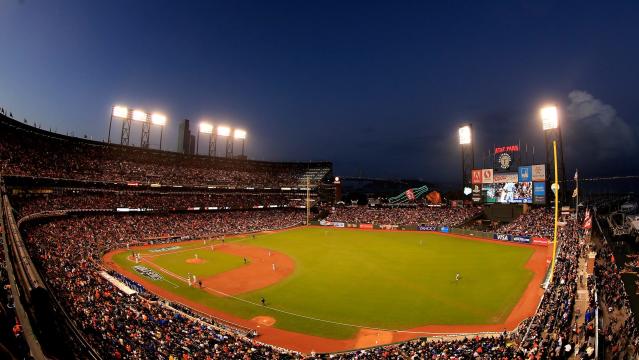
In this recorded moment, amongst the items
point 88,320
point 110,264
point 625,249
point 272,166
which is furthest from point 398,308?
point 272,166

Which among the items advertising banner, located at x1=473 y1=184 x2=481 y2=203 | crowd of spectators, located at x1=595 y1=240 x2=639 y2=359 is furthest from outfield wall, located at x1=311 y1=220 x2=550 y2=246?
crowd of spectators, located at x1=595 y1=240 x2=639 y2=359

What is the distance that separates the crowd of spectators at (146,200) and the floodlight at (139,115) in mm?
14237

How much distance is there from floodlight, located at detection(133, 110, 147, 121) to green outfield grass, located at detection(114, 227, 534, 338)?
99.1ft

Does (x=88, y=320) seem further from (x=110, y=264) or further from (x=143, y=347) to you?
(x=110, y=264)

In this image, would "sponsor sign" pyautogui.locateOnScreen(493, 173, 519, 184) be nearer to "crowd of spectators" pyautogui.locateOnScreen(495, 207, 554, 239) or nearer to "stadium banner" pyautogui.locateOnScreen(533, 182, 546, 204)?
"stadium banner" pyautogui.locateOnScreen(533, 182, 546, 204)

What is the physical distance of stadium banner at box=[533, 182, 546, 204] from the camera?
54.4 meters

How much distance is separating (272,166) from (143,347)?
8569 cm

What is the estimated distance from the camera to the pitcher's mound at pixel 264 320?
2362 centimetres

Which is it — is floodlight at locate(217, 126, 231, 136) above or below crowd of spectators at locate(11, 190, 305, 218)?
above

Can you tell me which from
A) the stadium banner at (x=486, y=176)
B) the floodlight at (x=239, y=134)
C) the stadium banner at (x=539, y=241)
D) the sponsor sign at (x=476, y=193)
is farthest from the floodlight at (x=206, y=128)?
the stadium banner at (x=539, y=241)

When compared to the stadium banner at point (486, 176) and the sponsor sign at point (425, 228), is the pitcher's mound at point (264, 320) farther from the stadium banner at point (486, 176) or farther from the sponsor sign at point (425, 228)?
the stadium banner at point (486, 176)

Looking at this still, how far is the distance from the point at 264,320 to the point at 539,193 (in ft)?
164

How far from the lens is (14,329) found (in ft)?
21.1

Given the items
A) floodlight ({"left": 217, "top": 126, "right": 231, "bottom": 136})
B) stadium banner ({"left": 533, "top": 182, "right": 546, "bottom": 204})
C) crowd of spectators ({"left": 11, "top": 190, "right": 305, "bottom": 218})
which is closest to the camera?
crowd of spectators ({"left": 11, "top": 190, "right": 305, "bottom": 218})
